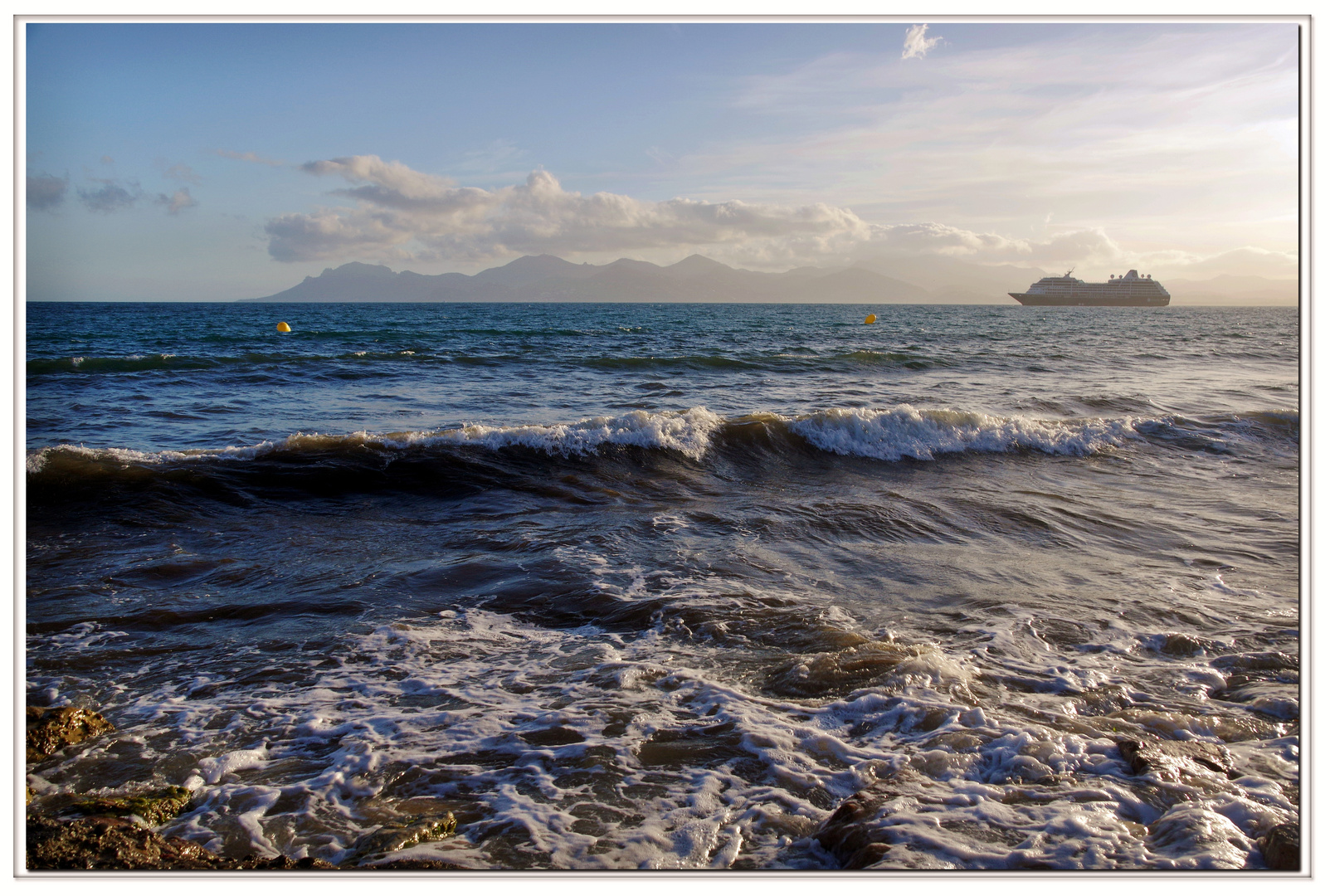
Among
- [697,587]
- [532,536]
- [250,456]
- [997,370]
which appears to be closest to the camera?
[697,587]

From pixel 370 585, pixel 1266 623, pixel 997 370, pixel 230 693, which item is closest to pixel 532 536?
pixel 370 585

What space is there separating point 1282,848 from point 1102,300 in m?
133

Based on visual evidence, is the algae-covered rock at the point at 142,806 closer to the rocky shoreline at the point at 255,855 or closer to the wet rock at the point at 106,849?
the rocky shoreline at the point at 255,855

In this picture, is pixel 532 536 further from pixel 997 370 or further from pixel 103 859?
pixel 997 370

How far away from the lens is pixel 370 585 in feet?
18.2

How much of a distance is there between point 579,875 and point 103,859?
178 centimetres

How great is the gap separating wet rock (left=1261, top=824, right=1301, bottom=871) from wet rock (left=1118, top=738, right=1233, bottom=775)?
20.4 inches

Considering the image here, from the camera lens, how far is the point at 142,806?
9.01 ft

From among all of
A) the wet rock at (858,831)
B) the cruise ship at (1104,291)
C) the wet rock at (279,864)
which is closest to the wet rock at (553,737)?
the wet rock at (279,864)

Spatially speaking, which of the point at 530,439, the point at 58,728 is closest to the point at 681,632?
the point at 58,728

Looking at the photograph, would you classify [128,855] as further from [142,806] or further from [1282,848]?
[1282,848]

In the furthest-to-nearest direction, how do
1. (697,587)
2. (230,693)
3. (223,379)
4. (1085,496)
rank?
(223,379) → (1085,496) → (697,587) → (230,693)

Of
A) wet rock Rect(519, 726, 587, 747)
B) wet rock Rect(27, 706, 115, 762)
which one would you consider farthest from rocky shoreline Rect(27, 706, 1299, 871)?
wet rock Rect(519, 726, 587, 747)

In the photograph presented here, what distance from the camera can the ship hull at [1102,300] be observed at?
110 metres
